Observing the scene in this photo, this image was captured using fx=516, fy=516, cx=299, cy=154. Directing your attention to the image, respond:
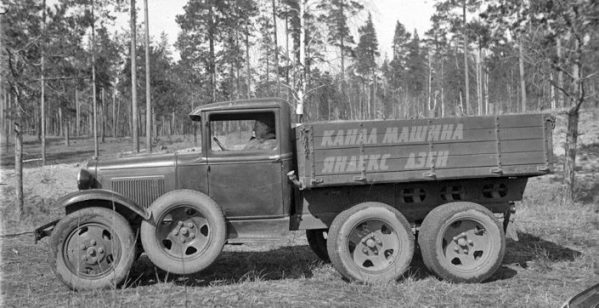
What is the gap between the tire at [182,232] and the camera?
566cm

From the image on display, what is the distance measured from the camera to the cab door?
6.00 m

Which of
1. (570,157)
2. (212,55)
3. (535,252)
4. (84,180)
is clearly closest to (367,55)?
(212,55)

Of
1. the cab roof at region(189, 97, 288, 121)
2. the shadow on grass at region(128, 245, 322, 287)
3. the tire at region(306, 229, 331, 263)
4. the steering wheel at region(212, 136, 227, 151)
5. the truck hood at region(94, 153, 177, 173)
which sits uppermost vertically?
the cab roof at region(189, 97, 288, 121)

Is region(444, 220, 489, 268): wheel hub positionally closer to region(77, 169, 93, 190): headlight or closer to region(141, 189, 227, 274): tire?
region(141, 189, 227, 274): tire

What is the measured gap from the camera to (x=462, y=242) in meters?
6.14

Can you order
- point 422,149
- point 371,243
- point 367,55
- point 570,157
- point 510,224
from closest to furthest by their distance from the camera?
point 422,149 < point 371,243 < point 510,224 < point 570,157 < point 367,55

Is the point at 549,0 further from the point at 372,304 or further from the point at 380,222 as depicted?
the point at 372,304

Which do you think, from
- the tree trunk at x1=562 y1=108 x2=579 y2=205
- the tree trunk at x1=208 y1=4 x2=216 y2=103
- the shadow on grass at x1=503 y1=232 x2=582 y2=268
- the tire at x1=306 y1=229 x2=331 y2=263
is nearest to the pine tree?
the tree trunk at x1=208 y1=4 x2=216 y2=103

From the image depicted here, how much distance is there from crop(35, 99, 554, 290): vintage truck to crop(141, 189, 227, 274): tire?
0.04 feet

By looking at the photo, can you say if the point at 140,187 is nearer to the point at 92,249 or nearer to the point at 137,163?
the point at 137,163

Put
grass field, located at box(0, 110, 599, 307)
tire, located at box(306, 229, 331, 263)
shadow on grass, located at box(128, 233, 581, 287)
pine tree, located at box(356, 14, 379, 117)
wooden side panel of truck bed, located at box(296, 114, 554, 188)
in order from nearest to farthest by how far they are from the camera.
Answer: grass field, located at box(0, 110, 599, 307), wooden side panel of truck bed, located at box(296, 114, 554, 188), shadow on grass, located at box(128, 233, 581, 287), tire, located at box(306, 229, 331, 263), pine tree, located at box(356, 14, 379, 117)

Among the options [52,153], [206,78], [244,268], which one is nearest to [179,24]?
[206,78]

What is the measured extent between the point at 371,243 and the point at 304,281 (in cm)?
91

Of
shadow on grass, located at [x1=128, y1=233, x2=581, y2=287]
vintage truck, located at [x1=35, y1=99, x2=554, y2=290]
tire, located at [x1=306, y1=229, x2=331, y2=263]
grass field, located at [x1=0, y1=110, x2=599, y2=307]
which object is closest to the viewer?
grass field, located at [x1=0, y1=110, x2=599, y2=307]
